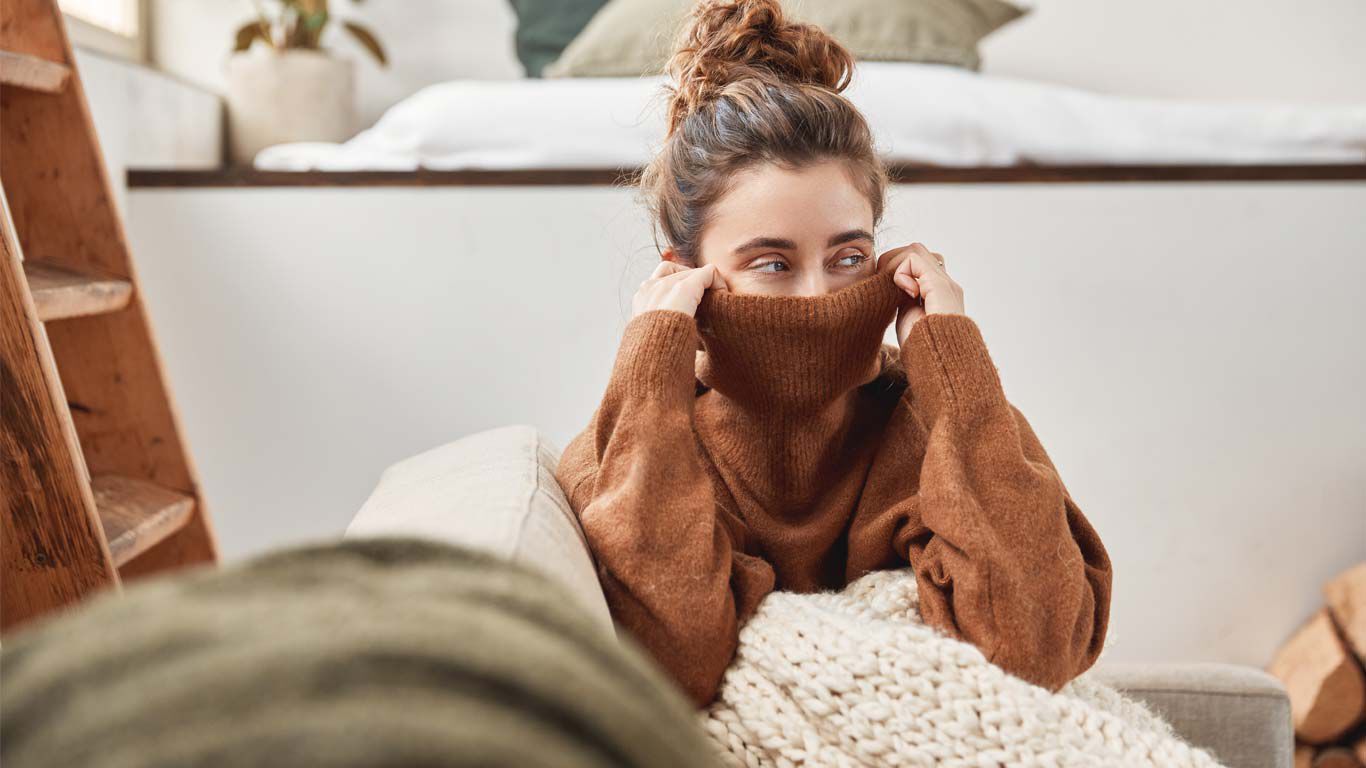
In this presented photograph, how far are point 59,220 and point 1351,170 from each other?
69.5 inches

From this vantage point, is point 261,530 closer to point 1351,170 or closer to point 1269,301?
point 1269,301

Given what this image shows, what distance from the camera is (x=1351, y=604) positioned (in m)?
1.70

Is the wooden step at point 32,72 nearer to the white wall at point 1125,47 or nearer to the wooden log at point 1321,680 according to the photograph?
the white wall at point 1125,47

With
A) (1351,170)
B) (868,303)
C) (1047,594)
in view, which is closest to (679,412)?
(868,303)

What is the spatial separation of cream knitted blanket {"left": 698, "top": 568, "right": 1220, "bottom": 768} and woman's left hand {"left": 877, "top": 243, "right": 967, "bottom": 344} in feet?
0.95

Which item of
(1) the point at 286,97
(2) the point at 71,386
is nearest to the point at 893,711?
(2) the point at 71,386

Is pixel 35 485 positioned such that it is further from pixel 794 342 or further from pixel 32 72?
pixel 794 342

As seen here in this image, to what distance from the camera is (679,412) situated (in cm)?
89

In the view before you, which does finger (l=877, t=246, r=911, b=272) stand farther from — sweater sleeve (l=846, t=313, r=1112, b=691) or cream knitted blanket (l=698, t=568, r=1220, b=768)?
cream knitted blanket (l=698, t=568, r=1220, b=768)

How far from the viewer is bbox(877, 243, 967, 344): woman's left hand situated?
0.95m


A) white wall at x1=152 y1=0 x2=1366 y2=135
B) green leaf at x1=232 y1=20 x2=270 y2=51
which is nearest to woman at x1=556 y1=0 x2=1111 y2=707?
green leaf at x1=232 y1=20 x2=270 y2=51

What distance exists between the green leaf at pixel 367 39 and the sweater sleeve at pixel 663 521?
1.59m

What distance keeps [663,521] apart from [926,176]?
1010 mm

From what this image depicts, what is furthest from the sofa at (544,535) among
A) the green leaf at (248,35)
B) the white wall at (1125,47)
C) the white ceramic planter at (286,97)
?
the white wall at (1125,47)
